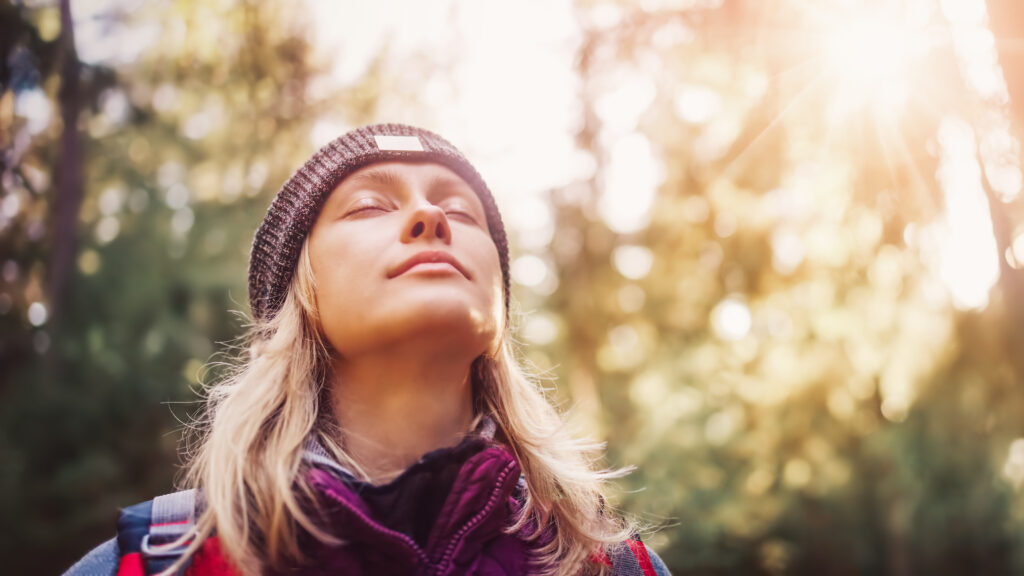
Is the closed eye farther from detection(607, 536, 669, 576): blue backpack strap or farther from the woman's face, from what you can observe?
detection(607, 536, 669, 576): blue backpack strap

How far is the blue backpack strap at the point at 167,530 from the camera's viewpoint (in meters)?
1.50

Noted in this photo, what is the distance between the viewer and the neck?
5.59ft

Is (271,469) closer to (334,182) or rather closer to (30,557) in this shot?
(334,182)

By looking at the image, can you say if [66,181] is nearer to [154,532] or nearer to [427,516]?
[154,532]

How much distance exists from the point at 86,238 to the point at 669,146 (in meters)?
7.06

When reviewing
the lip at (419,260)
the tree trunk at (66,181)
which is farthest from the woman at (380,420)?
the tree trunk at (66,181)

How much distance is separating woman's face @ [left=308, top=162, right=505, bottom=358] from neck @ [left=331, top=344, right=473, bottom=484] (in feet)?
0.22

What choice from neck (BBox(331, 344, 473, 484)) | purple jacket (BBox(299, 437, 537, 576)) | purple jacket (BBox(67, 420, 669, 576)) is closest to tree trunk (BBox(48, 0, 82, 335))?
neck (BBox(331, 344, 473, 484))

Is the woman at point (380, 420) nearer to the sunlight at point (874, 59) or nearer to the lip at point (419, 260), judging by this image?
the lip at point (419, 260)

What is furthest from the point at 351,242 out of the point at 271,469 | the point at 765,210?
the point at 765,210

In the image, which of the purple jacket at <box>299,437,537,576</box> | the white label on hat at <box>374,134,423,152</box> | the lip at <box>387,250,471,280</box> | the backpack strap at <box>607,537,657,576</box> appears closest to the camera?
the purple jacket at <box>299,437,537,576</box>

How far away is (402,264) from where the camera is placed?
65.4 inches

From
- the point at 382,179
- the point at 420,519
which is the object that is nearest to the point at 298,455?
the point at 420,519

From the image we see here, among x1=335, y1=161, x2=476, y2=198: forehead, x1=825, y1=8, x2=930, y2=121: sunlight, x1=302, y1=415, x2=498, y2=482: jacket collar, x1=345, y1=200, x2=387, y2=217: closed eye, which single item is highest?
x1=825, y1=8, x2=930, y2=121: sunlight
